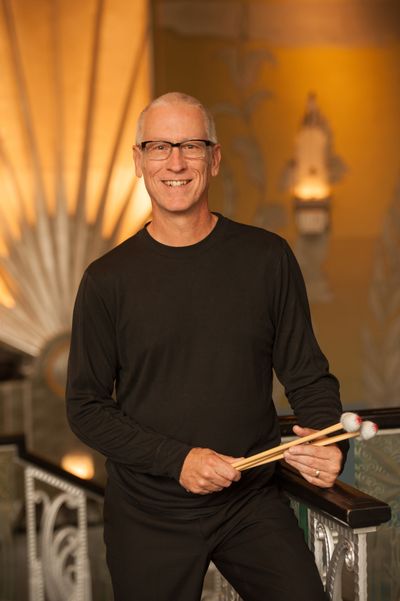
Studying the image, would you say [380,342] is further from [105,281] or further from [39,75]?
[105,281]

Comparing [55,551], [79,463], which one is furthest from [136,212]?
[55,551]

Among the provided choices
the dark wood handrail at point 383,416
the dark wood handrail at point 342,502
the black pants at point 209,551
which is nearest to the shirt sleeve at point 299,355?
the dark wood handrail at point 342,502

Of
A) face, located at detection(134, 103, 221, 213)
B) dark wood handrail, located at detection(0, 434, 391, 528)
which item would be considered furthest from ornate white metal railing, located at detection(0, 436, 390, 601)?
face, located at detection(134, 103, 221, 213)

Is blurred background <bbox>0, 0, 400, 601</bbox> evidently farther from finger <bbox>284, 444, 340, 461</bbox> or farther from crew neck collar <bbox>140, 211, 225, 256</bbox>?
finger <bbox>284, 444, 340, 461</bbox>

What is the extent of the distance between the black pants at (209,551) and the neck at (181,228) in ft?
1.95

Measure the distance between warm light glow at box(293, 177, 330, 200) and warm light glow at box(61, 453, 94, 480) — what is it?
1.86 metres

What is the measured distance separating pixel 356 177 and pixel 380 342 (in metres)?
0.94

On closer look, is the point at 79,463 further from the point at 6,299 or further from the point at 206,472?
the point at 206,472

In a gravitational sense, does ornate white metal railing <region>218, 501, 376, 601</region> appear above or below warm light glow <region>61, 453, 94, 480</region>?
above

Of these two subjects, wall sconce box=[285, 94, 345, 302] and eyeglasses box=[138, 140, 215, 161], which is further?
wall sconce box=[285, 94, 345, 302]

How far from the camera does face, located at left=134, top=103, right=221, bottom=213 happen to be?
2.24 meters

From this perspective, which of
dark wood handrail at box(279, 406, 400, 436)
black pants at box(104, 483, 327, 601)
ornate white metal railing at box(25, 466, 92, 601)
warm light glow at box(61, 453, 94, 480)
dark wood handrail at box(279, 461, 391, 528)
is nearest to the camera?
dark wood handrail at box(279, 461, 391, 528)

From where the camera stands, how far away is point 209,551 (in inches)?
86.3

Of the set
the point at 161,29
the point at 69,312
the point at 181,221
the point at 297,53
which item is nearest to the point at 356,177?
the point at 297,53
